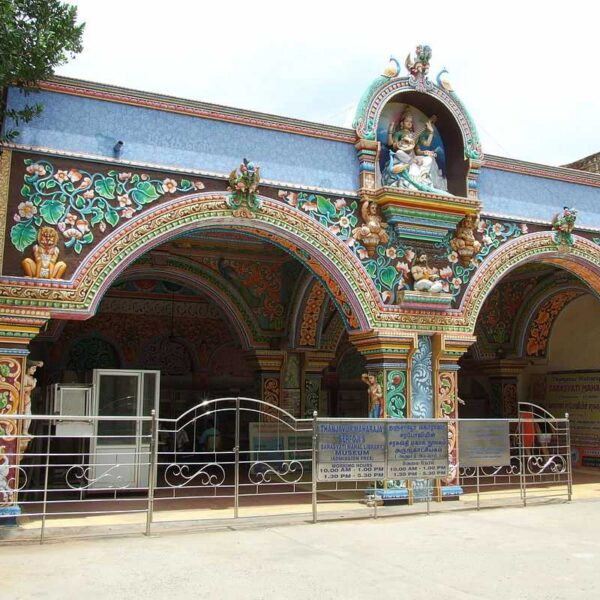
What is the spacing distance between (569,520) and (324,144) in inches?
179

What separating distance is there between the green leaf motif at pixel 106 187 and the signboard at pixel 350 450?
9.59 ft

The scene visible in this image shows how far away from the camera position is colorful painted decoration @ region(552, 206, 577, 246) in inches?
364

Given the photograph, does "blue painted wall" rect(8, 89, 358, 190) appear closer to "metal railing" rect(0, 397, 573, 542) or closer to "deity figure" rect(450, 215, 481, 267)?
"deity figure" rect(450, 215, 481, 267)

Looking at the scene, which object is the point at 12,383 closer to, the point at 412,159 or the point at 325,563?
the point at 325,563

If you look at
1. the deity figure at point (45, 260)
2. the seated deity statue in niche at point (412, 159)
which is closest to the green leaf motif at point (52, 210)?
the deity figure at point (45, 260)

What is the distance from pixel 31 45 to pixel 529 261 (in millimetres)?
6188

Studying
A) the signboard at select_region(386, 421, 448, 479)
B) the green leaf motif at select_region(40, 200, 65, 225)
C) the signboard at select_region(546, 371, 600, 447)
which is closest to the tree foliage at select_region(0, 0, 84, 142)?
the green leaf motif at select_region(40, 200, 65, 225)

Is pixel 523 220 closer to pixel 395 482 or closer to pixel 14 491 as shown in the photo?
pixel 395 482

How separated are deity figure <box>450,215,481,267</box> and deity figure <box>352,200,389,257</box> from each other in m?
1.01

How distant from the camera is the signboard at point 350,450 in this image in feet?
21.7

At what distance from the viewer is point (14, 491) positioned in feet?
19.9

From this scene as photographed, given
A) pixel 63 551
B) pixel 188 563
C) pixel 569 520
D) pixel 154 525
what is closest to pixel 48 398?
pixel 154 525

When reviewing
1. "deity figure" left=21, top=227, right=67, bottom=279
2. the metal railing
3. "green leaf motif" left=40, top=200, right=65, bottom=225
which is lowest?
the metal railing

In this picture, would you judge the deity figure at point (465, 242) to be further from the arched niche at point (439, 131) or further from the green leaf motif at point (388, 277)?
the green leaf motif at point (388, 277)
